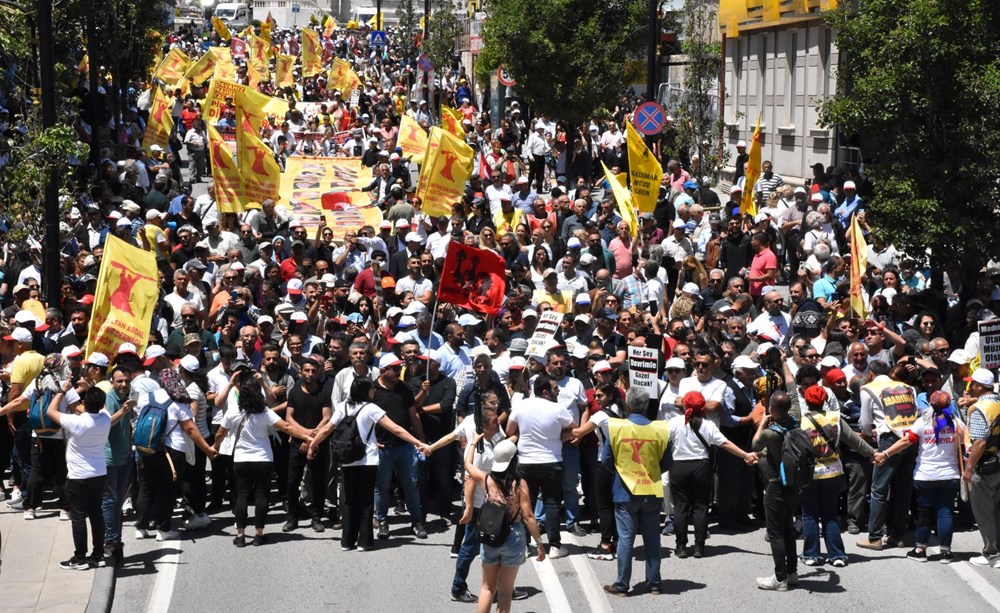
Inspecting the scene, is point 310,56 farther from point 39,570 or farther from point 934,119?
point 39,570

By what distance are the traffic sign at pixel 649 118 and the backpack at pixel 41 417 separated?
1233cm

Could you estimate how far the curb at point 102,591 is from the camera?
10016 mm

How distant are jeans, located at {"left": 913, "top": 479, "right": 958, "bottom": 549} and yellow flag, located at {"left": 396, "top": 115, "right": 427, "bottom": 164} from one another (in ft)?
54.6

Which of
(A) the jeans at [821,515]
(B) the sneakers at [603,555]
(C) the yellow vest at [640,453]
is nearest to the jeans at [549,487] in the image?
(B) the sneakers at [603,555]

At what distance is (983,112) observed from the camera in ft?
51.3

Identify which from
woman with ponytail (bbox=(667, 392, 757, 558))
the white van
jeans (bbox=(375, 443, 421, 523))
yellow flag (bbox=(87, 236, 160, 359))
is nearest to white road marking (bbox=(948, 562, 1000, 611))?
woman with ponytail (bbox=(667, 392, 757, 558))

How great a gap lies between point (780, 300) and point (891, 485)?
3.28 m

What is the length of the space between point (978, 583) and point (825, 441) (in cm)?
156

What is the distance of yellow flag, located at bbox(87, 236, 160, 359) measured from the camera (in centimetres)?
1251

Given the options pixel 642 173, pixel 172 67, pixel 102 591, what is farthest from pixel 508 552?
pixel 172 67

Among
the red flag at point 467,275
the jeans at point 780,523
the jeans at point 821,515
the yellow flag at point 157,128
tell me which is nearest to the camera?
the jeans at point 780,523

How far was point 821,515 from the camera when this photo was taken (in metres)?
11.0

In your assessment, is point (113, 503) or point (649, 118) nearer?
point (113, 503)

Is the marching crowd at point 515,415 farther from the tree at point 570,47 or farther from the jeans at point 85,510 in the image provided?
the tree at point 570,47
